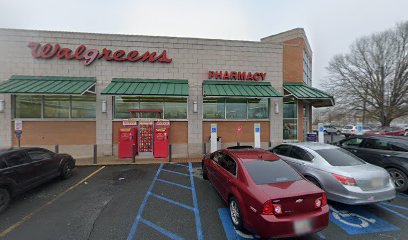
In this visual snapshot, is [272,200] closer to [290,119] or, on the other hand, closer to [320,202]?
[320,202]

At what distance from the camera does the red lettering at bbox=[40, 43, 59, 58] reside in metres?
11.0

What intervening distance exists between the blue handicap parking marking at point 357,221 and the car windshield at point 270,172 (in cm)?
143

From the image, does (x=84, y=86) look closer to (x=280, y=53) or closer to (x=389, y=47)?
(x=280, y=53)

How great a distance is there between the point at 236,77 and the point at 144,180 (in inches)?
325

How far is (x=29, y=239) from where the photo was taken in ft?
12.2

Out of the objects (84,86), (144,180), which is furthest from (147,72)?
(144,180)

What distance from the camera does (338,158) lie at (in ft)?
17.6

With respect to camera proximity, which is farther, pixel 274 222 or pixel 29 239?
pixel 29 239

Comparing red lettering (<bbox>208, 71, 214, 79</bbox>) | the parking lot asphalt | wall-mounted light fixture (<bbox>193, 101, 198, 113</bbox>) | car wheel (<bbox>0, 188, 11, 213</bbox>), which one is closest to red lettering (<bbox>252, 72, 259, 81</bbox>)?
red lettering (<bbox>208, 71, 214, 79</bbox>)

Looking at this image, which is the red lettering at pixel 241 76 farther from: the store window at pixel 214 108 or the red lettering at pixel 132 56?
the red lettering at pixel 132 56

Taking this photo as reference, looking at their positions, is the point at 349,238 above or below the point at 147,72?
below

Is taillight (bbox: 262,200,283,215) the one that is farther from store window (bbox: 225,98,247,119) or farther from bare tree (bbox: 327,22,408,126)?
bare tree (bbox: 327,22,408,126)

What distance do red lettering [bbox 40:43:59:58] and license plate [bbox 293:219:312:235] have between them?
45.6 ft

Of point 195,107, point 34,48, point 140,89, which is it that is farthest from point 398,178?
point 34,48
